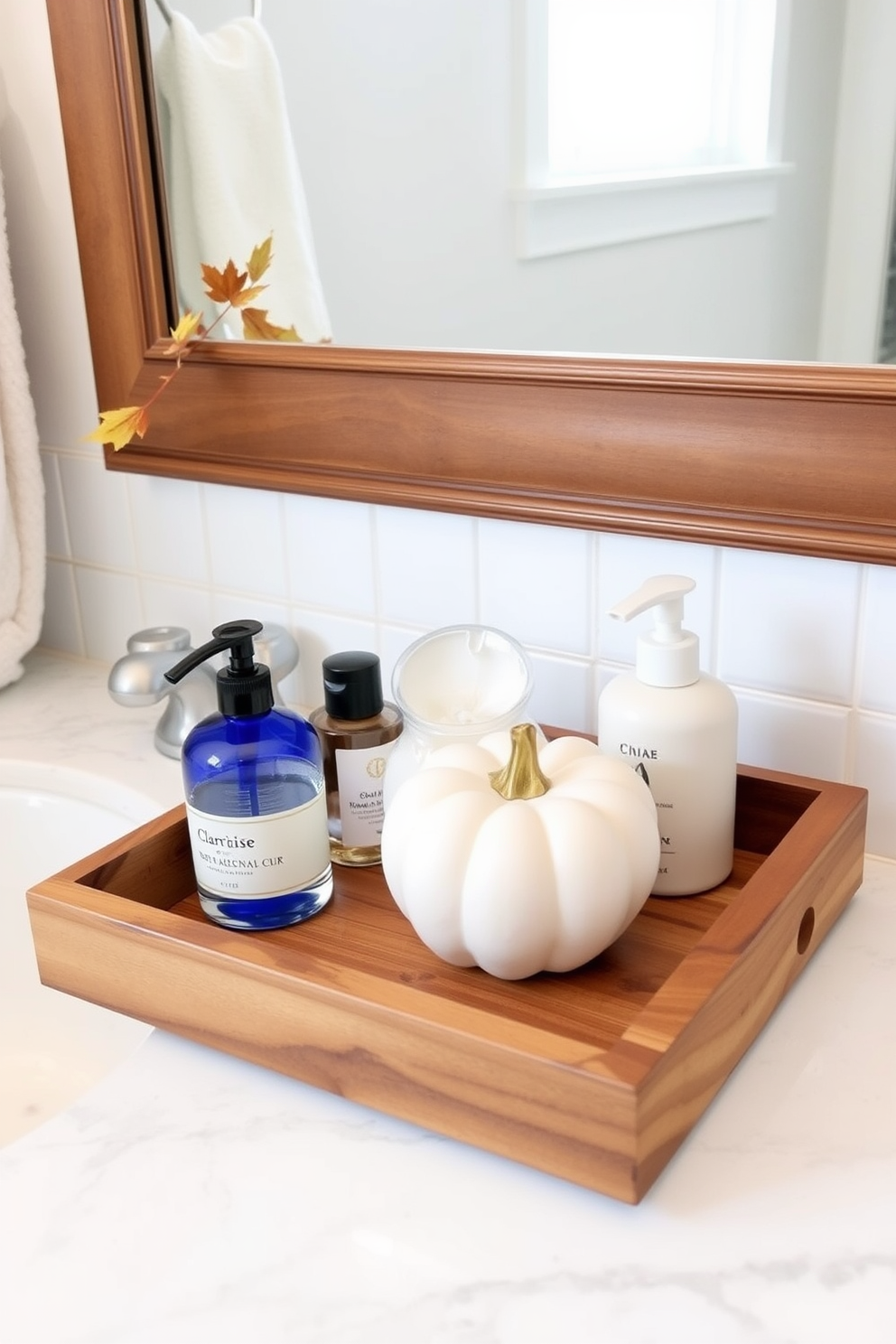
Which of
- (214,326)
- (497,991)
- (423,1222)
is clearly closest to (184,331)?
(214,326)

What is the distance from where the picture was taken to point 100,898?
667 millimetres

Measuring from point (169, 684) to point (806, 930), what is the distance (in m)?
0.49

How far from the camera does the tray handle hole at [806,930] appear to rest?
2.20 feet

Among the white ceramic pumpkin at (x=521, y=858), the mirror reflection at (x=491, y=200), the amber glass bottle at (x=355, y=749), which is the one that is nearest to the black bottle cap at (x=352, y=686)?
the amber glass bottle at (x=355, y=749)

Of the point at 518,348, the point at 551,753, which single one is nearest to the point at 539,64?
the point at 518,348

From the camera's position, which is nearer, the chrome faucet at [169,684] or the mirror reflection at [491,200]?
the mirror reflection at [491,200]

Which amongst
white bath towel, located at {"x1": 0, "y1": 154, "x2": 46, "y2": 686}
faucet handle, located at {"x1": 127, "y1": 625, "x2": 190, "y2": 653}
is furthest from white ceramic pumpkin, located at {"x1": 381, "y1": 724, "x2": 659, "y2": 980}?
white bath towel, located at {"x1": 0, "y1": 154, "x2": 46, "y2": 686}

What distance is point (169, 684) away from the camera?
3.09 feet

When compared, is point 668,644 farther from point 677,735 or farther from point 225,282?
point 225,282

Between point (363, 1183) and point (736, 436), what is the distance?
1.46 ft

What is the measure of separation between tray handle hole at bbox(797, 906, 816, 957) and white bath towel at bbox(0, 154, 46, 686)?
70cm

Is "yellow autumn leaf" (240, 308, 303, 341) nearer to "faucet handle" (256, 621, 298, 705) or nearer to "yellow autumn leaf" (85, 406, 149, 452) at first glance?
"yellow autumn leaf" (85, 406, 149, 452)

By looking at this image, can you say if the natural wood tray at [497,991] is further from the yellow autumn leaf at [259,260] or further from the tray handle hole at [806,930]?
the yellow autumn leaf at [259,260]

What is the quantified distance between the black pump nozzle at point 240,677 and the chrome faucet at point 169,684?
252 mm
